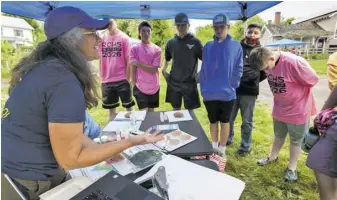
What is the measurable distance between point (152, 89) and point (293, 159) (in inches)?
73.2

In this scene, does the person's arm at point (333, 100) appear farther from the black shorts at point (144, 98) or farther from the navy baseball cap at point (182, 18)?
the black shorts at point (144, 98)

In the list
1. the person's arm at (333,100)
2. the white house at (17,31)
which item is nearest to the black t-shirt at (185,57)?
the person's arm at (333,100)

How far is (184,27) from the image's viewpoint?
284 cm

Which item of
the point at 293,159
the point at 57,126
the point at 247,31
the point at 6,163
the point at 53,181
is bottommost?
the point at 293,159

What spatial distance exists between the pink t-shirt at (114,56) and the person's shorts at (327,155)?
8.02 feet

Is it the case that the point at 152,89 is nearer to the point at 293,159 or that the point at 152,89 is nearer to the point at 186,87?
the point at 186,87

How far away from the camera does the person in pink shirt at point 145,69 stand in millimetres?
3121

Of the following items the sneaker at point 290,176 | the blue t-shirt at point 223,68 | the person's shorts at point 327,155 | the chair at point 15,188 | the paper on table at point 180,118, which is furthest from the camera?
the blue t-shirt at point 223,68

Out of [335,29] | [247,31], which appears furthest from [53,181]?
[335,29]

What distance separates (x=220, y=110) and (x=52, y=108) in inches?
82.1

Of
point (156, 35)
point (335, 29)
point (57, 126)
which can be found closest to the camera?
point (57, 126)

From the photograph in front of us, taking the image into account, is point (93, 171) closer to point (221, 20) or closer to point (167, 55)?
point (221, 20)

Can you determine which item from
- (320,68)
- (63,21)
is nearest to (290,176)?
(63,21)

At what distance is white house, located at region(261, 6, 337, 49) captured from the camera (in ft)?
75.8
